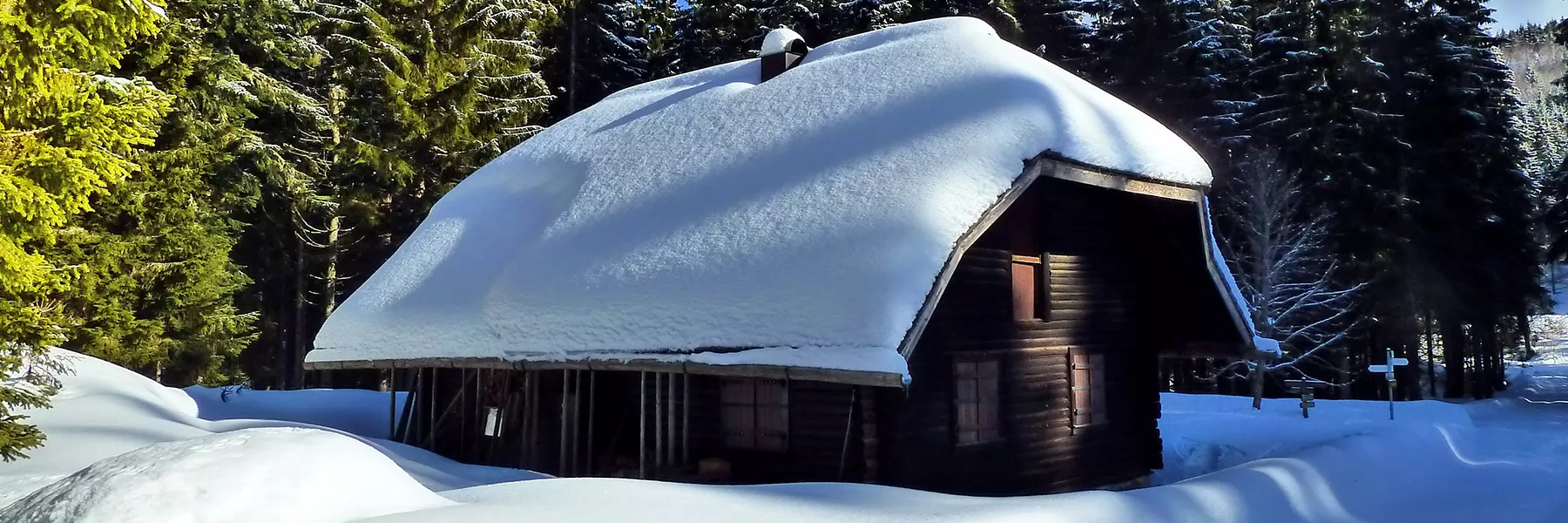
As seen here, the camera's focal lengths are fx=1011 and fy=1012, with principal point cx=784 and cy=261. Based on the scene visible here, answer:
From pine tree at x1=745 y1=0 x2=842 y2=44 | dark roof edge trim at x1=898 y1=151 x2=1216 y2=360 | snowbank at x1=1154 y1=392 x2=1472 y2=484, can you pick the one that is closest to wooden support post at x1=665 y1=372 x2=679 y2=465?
dark roof edge trim at x1=898 y1=151 x2=1216 y2=360

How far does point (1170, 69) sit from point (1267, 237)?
27.2ft

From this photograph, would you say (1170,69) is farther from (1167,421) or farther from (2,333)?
(2,333)

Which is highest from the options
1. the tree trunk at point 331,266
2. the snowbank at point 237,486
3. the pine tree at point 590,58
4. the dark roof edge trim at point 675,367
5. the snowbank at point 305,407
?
the pine tree at point 590,58

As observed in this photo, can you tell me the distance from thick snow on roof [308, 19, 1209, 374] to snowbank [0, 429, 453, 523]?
4385 mm

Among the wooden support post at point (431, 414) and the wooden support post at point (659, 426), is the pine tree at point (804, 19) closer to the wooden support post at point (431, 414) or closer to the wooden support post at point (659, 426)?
the wooden support post at point (431, 414)

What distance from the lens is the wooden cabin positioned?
11.3m

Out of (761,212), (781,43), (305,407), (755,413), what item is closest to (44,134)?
(761,212)

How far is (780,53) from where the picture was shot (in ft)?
57.7

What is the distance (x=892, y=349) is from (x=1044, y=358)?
4.69 m

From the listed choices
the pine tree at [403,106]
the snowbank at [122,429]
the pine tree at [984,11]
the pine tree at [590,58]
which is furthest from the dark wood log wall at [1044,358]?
the pine tree at [590,58]

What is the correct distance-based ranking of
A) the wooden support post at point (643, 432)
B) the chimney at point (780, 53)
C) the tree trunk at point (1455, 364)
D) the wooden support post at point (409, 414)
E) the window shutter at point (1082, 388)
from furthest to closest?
the tree trunk at point (1455, 364), the chimney at point (780, 53), the wooden support post at point (409, 414), the window shutter at point (1082, 388), the wooden support post at point (643, 432)

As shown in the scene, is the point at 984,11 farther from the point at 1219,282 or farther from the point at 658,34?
the point at 1219,282

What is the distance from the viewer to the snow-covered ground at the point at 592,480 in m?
→ 6.81

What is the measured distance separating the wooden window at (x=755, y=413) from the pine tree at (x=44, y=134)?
696cm
